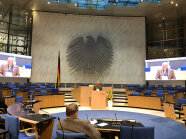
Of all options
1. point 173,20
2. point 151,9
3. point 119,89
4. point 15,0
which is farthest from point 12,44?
point 173,20

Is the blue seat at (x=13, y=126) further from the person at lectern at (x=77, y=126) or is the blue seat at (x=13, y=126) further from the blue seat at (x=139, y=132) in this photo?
the blue seat at (x=139, y=132)

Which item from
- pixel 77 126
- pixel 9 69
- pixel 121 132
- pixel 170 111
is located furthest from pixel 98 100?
pixel 9 69

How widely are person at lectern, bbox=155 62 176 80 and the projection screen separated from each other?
1.63 m

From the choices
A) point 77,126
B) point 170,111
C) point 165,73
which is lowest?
point 170,111

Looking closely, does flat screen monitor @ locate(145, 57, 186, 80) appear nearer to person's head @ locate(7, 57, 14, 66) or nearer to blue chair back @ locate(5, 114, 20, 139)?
person's head @ locate(7, 57, 14, 66)

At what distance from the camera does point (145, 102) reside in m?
8.13

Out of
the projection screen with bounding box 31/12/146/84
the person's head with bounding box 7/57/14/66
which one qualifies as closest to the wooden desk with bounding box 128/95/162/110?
the projection screen with bounding box 31/12/146/84

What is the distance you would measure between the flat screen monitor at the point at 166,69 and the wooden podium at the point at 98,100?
6065 mm

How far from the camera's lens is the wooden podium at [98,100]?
788 cm

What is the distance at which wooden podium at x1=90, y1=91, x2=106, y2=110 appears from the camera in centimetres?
788

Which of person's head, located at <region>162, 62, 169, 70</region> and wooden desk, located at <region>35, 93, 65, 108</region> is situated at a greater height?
person's head, located at <region>162, 62, 169, 70</region>

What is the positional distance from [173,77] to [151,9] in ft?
17.9

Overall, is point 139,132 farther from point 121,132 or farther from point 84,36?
point 84,36

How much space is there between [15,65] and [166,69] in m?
10.9
